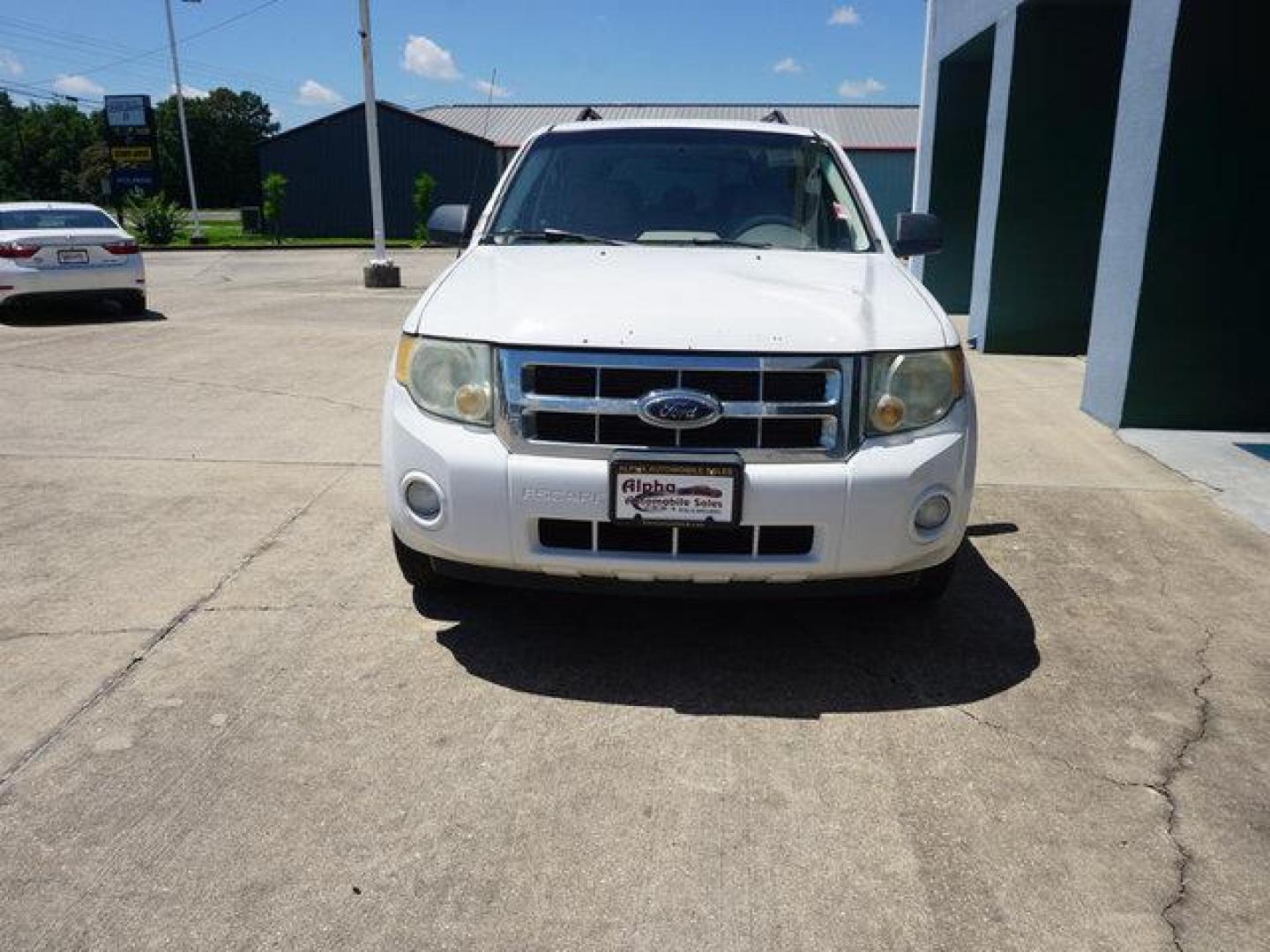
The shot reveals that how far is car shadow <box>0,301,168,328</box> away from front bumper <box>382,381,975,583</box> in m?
10.8

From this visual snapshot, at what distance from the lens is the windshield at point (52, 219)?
11.5 meters

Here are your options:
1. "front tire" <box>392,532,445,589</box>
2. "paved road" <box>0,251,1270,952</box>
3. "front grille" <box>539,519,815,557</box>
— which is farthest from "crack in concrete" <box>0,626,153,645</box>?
"front grille" <box>539,519,815,557</box>

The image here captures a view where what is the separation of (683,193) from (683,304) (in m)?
1.47

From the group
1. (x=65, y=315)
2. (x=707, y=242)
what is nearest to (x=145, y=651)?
(x=707, y=242)

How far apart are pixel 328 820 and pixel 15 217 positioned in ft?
38.6

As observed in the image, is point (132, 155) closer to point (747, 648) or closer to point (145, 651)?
point (145, 651)

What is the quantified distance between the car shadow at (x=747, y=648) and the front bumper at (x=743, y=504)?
0.31 m

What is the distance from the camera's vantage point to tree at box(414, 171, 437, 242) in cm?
3812

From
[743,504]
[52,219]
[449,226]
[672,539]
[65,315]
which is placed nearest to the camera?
[743,504]

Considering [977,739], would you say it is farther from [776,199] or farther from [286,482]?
[286,482]

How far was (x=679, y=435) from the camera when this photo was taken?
295cm

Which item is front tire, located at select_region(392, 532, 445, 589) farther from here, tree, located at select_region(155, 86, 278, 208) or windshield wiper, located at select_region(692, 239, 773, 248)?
tree, located at select_region(155, 86, 278, 208)

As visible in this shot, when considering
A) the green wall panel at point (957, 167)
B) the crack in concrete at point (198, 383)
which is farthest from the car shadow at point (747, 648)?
the green wall panel at point (957, 167)

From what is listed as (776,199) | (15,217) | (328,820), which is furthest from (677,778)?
(15,217)
